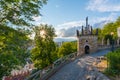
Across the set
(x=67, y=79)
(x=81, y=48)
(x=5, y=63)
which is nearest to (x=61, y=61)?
(x=67, y=79)

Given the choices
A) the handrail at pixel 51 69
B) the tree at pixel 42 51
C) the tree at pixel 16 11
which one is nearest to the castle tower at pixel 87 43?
the tree at pixel 42 51

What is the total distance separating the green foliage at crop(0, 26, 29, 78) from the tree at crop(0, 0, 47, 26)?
0.91m

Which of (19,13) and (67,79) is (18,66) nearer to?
(19,13)

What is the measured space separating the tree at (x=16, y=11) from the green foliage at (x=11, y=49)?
0.91 metres

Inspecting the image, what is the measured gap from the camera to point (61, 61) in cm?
3406

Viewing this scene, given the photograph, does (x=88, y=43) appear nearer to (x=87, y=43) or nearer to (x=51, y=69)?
(x=87, y=43)

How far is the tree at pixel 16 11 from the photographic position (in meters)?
16.8

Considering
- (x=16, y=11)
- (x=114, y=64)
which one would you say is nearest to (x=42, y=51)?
(x=114, y=64)

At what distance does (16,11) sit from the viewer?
17.3 meters

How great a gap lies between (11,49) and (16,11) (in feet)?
11.3

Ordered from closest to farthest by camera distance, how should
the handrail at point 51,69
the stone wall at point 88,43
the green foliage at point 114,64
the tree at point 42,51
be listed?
the green foliage at point 114,64
the handrail at point 51,69
the tree at point 42,51
the stone wall at point 88,43

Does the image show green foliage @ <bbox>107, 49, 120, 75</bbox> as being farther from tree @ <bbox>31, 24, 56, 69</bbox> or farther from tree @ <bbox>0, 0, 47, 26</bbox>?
tree @ <bbox>31, 24, 56, 69</bbox>

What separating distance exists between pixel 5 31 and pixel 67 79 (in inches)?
440

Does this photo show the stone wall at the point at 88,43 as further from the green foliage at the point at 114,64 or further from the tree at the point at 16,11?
the tree at the point at 16,11
